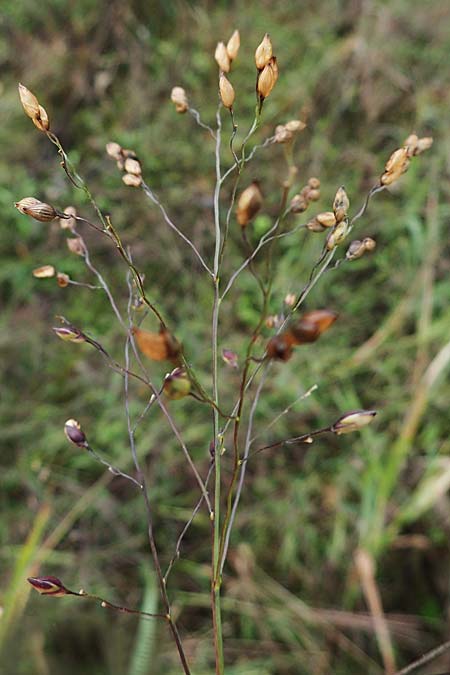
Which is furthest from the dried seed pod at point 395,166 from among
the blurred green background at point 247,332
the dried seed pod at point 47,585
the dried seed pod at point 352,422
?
the blurred green background at point 247,332

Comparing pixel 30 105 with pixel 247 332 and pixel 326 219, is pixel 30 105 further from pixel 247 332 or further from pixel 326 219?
pixel 247 332

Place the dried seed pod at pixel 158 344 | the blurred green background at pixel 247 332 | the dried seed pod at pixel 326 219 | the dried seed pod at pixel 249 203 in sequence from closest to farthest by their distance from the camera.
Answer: the dried seed pod at pixel 158 344 → the dried seed pod at pixel 249 203 → the dried seed pod at pixel 326 219 → the blurred green background at pixel 247 332

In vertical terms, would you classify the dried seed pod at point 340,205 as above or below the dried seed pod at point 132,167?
below

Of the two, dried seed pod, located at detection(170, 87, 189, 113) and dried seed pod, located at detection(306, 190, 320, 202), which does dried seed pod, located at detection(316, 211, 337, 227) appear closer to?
dried seed pod, located at detection(306, 190, 320, 202)

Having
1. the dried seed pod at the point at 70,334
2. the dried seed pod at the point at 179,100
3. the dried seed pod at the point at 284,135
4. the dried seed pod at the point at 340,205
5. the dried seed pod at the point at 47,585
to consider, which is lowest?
the dried seed pod at the point at 47,585

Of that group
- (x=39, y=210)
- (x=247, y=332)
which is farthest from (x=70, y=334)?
(x=247, y=332)

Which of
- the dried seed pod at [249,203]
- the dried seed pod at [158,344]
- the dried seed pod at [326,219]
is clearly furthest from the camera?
the dried seed pod at [326,219]

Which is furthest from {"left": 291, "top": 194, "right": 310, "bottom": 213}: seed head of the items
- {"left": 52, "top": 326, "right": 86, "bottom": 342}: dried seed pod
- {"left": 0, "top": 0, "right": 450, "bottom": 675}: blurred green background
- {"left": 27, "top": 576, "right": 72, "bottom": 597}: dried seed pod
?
{"left": 0, "top": 0, "right": 450, "bottom": 675}: blurred green background

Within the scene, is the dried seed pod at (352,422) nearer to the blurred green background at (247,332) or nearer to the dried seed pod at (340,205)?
the dried seed pod at (340,205)

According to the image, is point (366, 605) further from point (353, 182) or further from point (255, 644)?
point (353, 182)
